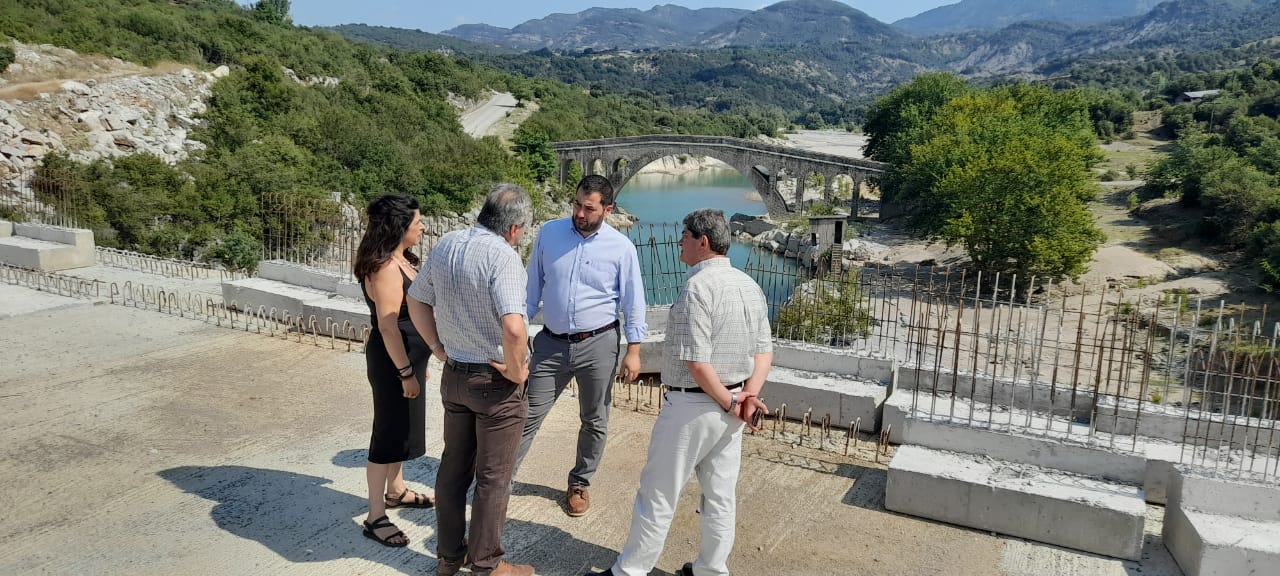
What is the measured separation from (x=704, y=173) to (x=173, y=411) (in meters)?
62.1

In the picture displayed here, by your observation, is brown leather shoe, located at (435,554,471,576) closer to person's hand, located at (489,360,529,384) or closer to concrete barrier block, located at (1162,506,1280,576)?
person's hand, located at (489,360,529,384)

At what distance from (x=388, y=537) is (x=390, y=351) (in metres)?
0.94

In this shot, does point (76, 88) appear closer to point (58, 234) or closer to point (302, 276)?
point (58, 234)

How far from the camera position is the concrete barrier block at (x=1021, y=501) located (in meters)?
4.12

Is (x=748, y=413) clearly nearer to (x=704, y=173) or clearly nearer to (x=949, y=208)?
(x=949, y=208)

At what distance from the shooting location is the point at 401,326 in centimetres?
384

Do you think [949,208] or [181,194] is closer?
[181,194]

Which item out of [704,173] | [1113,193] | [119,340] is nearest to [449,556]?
[119,340]

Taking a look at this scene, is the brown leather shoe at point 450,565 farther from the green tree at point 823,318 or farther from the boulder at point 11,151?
the boulder at point 11,151

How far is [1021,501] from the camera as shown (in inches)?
168

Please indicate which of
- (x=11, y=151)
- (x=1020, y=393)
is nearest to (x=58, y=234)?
(x=1020, y=393)

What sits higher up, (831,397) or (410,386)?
(410,386)

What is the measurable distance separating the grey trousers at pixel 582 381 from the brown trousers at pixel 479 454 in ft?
1.65

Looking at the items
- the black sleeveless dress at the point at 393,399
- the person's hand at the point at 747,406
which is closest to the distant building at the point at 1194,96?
the person's hand at the point at 747,406
